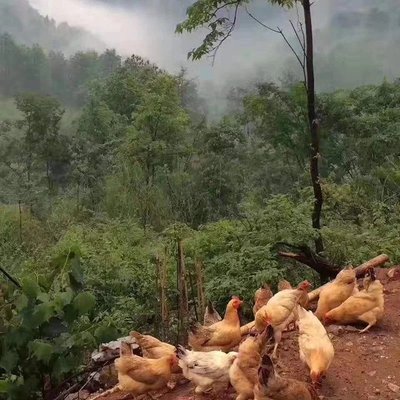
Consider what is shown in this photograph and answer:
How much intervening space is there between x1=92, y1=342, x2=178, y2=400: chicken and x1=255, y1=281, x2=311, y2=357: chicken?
55 centimetres

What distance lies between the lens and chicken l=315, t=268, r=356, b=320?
3639 mm

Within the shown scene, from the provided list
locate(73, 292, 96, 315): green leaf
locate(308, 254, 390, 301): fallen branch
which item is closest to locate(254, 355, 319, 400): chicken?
locate(73, 292, 96, 315): green leaf

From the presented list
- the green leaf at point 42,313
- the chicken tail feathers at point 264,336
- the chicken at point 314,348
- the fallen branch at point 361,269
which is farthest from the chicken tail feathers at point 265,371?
the fallen branch at point 361,269

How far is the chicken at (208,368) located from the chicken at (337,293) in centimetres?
103

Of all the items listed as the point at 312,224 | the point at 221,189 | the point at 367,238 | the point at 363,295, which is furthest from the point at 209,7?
the point at 221,189

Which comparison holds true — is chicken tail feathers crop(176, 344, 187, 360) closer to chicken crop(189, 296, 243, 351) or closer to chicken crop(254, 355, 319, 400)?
chicken crop(189, 296, 243, 351)

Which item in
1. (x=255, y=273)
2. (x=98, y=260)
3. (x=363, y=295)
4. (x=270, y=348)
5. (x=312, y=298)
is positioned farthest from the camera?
(x=98, y=260)

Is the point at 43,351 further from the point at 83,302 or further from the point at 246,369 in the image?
the point at 246,369

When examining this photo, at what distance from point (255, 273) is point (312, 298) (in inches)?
69.0

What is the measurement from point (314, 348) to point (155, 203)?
13934mm

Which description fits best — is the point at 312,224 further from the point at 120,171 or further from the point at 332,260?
the point at 120,171

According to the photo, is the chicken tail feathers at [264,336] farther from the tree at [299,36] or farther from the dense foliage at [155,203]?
the tree at [299,36]

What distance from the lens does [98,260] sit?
8.13 m

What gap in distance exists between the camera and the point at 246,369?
2678 millimetres
